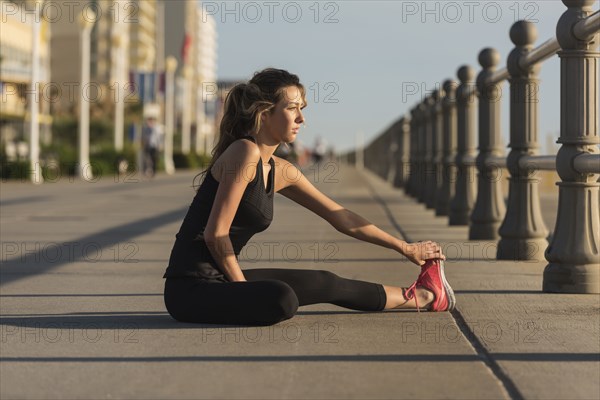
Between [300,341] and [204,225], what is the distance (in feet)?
3.18

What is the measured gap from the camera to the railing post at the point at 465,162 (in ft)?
47.5

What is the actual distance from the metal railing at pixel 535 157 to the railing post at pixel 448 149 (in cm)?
49

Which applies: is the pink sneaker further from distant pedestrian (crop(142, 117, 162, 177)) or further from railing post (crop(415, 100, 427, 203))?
distant pedestrian (crop(142, 117, 162, 177))

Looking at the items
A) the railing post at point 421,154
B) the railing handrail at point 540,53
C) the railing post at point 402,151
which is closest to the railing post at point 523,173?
the railing handrail at point 540,53

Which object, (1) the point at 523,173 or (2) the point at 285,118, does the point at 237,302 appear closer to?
(2) the point at 285,118

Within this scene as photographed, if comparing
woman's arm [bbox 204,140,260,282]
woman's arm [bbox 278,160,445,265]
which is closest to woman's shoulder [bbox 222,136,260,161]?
woman's arm [bbox 204,140,260,282]

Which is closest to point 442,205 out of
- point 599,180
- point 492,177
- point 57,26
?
point 492,177

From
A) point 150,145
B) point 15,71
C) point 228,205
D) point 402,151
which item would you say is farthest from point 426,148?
point 15,71

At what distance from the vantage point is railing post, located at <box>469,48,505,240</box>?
12055 mm

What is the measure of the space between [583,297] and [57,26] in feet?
494

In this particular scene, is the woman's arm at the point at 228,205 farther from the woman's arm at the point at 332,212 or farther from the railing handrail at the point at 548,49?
the railing handrail at the point at 548,49

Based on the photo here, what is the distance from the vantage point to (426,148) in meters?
22.3

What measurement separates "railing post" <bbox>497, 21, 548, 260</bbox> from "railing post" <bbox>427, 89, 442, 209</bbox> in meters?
7.88

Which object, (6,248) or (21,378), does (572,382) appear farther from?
(6,248)
